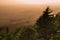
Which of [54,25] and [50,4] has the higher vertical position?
[50,4]

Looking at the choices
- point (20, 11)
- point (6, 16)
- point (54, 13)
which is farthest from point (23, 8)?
point (54, 13)

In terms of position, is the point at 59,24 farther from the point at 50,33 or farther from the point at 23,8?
the point at 23,8

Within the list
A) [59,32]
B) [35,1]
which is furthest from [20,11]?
[59,32]

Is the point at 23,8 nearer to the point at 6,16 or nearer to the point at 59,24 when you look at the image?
the point at 6,16

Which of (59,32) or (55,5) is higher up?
(55,5)

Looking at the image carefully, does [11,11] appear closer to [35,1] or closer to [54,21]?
[35,1]

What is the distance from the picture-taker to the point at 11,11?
4.99ft

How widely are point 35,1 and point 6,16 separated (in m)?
0.26

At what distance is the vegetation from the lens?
4.93 feet

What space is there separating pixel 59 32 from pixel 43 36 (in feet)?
0.45

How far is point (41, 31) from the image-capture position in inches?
61.0

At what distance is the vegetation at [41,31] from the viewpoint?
150cm

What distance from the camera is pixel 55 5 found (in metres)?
1.59

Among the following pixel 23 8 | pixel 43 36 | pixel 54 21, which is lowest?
pixel 43 36
